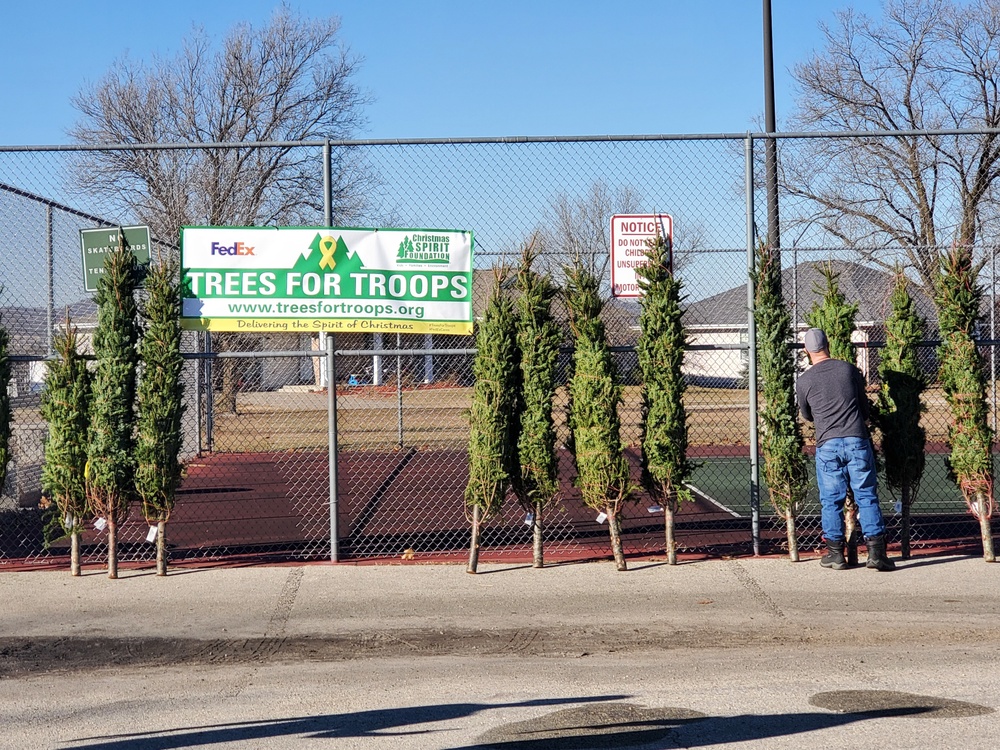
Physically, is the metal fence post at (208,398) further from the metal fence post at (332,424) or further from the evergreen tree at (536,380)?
the evergreen tree at (536,380)

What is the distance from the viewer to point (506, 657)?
6.23m

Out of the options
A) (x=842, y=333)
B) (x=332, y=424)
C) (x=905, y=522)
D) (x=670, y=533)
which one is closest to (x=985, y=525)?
(x=905, y=522)

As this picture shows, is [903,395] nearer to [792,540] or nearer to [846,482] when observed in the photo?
[846,482]

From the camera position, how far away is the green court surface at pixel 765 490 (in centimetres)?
1163

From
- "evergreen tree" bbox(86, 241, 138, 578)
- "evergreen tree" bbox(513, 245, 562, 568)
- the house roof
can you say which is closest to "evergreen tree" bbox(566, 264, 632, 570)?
"evergreen tree" bbox(513, 245, 562, 568)

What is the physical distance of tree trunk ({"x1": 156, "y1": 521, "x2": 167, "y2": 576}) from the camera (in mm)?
8219

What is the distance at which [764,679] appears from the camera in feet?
18.7

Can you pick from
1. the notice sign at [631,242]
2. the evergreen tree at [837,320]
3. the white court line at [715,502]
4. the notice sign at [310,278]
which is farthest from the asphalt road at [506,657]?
the white court line at [715,502]

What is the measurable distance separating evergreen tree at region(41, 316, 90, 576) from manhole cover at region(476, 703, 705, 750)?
4618 mm

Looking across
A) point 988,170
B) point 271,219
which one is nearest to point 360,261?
point 271,219

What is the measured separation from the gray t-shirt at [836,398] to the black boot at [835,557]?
81 cm

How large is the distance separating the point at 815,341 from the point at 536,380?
218 centimetres

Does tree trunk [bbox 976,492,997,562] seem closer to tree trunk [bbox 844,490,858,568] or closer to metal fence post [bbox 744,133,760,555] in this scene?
tree trunk [bbox 844,490,858,568]

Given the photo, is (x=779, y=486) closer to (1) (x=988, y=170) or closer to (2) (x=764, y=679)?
(2) (x=764, y=679)
